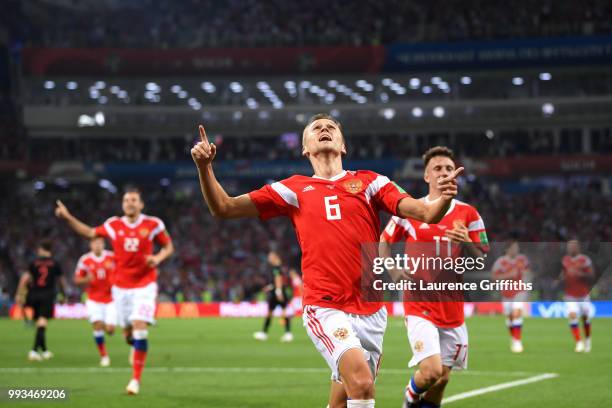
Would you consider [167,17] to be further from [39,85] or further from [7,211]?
[7,211]

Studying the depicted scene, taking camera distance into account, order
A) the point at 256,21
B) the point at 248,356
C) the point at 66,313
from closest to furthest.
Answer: the point at 248,356 < the point at 66,313 < the point at 256,21

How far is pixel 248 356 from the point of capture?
69.9 ft

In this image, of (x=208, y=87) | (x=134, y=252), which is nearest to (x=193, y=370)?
(x=134, y=252)

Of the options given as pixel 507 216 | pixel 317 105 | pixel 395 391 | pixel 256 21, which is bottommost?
pixel 395 391

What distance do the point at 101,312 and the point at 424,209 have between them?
48.8ft

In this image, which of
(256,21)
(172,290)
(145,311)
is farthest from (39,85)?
(145,311)

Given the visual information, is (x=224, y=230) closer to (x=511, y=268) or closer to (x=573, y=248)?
(x=573, y=248)

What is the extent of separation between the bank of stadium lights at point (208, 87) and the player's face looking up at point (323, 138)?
53.2 m

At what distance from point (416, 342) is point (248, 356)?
1199 cm

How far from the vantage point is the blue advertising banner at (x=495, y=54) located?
5541cm

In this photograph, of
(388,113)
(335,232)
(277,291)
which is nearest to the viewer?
(335,232)

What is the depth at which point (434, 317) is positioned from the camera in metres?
9.79

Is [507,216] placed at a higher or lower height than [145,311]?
higher

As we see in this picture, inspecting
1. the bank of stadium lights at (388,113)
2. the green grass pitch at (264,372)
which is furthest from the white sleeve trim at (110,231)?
the bank of stadium lights at (388,113)
